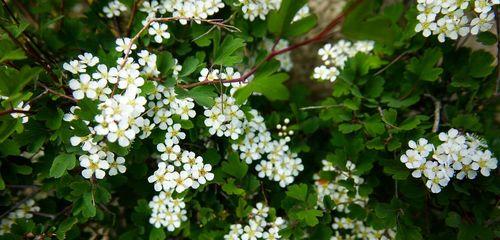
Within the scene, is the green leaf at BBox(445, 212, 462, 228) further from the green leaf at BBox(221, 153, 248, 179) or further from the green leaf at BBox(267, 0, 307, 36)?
the green leaf at BBox(267, 0, 307, 36)

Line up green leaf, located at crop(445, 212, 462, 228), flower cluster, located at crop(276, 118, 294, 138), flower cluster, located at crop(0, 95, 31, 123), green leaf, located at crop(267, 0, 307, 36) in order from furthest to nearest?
flower cluster, located at crop(276, 118, 294, 138) < green leaf, located at crop(445, 212, 462, 228) < flower cluster, located at crop(0, 95, 31, 123) < green leaf, located at crop(267, 0, 307, 36)

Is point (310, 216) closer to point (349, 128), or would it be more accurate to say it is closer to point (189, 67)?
point (349, 128)

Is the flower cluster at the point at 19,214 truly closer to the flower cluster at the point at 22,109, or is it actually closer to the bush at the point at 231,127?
the bush at the point at 231,127

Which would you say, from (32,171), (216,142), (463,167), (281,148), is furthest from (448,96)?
(32,171)

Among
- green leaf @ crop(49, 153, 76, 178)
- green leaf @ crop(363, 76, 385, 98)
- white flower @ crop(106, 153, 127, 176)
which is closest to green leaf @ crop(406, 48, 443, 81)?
green leaf @ crop(363, 76, 385, 98)

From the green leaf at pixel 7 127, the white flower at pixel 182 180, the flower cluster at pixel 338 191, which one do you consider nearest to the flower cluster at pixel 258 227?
the flower cluster at pixel 338 191

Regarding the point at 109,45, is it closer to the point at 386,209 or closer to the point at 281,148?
the point at 281,148
